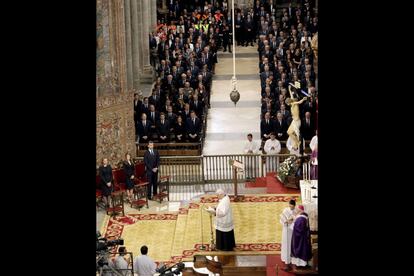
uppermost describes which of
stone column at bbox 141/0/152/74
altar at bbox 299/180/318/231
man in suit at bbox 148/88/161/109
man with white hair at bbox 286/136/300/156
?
stone column at bbox 141/0/152/74

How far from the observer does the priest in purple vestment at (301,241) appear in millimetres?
15242

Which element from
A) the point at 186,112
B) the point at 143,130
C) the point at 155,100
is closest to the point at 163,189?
the point at 143,130

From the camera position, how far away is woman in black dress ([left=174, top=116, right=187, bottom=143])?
74.7ft

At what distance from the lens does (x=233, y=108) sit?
2723 cm

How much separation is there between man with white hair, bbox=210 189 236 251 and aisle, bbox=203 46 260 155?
21.5ft

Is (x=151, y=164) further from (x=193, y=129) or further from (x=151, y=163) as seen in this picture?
(x=193, y=129)

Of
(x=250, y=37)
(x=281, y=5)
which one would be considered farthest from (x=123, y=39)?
(x=281, y=5)

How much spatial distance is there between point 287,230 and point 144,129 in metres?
7.69

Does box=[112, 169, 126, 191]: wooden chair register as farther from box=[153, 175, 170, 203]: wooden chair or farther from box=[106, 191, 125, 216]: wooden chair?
box=[153, 175, 170, 203]: wooden chair

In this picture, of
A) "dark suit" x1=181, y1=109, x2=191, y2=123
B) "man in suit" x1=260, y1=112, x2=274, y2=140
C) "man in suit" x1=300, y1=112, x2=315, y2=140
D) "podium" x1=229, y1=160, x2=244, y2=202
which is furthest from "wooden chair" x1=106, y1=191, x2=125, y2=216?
"man in suit" x1=300, y1=112, x2=315, y2=140

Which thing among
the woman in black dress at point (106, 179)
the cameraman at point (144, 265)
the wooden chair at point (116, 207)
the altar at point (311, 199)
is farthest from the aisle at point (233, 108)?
the cameraman at point (144, 265)

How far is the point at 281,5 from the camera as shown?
3734 centimetres

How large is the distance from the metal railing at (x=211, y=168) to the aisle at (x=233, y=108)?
1.32 meters
